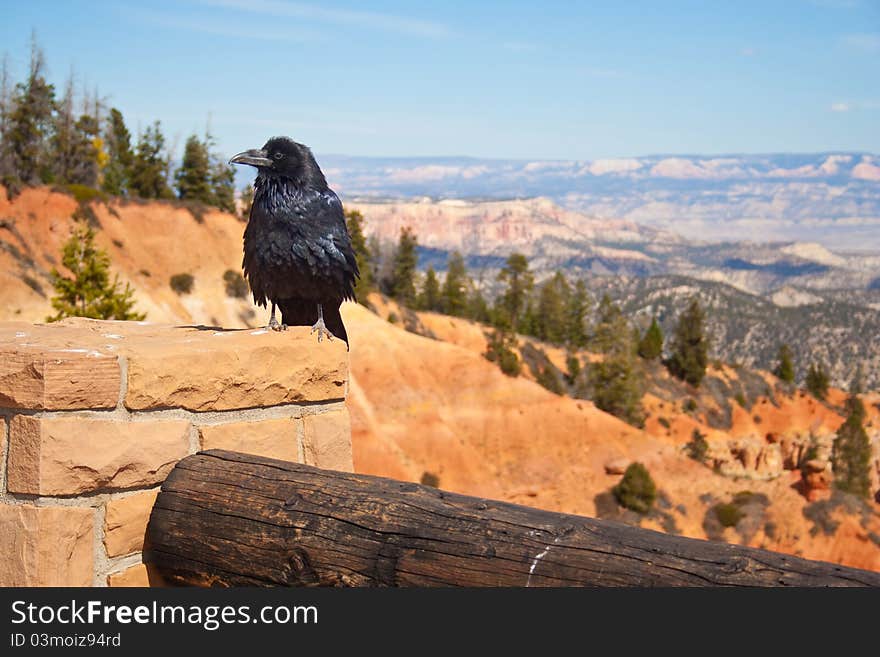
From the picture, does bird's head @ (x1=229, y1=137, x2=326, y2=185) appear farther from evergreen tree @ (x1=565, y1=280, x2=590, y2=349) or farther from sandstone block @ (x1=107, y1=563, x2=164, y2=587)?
evergreen tree @ (x1=565, y1=280, x2=590, y2=349)

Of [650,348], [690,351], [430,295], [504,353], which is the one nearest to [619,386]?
[504,353]

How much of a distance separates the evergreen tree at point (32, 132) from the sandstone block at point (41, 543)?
152 feet

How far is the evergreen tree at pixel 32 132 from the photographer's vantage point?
4862cm

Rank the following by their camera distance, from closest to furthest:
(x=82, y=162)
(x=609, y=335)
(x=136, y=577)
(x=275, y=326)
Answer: (x=136, y=577) < (x=275, y=326) < (x=82, y=162) < (x=609, y=335)

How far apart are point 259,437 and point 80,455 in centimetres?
80

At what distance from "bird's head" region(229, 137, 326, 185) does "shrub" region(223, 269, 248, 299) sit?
4464 cm

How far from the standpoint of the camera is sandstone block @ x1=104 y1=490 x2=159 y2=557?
314 centimetres

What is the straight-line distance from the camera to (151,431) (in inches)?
127

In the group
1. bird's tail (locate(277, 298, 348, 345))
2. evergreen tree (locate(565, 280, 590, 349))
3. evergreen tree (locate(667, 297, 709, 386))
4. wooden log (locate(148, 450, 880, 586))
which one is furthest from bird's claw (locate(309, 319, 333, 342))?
evergreen tree (locate(565, 280, 590, 349))

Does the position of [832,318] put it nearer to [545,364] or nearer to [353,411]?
[545,364]

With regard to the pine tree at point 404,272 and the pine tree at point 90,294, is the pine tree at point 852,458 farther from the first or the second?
the pine tree at point 90,294

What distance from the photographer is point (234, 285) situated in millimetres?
48844

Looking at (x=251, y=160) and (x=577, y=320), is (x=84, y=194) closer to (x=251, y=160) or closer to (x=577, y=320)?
(x=251, y=160)

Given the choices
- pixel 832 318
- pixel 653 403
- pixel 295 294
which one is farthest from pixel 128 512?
pixel 832 318
